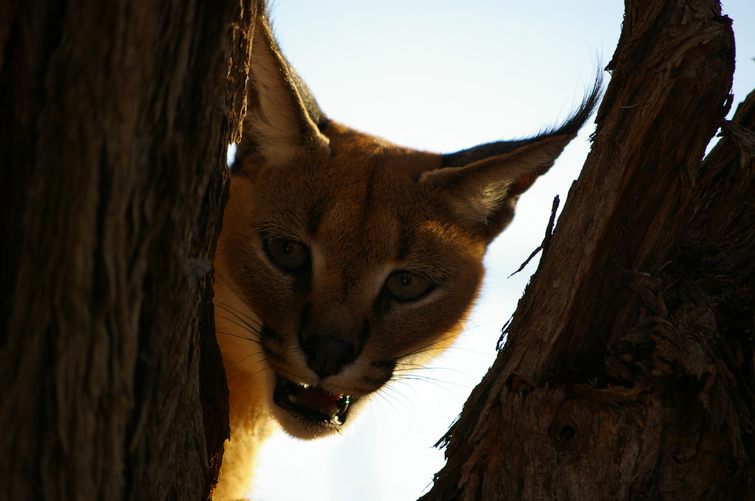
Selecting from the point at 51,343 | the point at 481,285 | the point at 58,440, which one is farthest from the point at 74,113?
the point at 481,285

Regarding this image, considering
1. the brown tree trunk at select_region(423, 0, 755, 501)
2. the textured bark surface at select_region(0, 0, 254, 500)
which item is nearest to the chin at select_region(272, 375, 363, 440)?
the brown tree trunk at select_region(423, 0, 755, 501)

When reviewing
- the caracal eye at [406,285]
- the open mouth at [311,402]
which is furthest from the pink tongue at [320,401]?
the caracal eye at [406,285]

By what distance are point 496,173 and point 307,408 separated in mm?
1787

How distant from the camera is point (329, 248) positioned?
188 inches

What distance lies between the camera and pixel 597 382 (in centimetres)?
296

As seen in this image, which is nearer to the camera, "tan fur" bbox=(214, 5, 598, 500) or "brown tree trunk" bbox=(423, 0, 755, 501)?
"brown tree trunk" bbox=(423, 0, 755, 501)

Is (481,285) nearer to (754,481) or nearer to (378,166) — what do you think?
(378,166)

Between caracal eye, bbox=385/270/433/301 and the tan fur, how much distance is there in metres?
0.03

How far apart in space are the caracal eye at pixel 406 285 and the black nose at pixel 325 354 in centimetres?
61

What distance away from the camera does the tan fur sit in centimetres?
466

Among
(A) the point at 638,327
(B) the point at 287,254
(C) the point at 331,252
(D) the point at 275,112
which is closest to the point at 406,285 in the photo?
(C) the point at 331,252

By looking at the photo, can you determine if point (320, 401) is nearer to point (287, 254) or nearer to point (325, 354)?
point (325, 354)

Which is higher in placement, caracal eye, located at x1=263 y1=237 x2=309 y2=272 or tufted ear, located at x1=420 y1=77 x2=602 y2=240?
tufted ear, located at x1=420 y1=77 x2=602 y2=240

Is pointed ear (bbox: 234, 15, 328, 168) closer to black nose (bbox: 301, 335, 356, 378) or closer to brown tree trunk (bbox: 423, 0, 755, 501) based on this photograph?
black nose (bbox: 301, 335, 356, 378)
